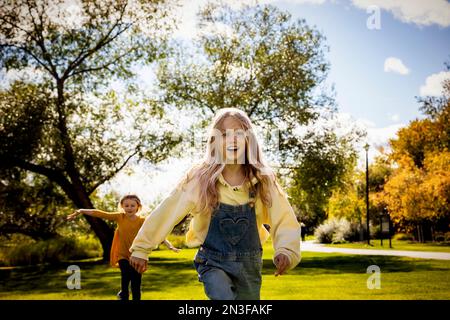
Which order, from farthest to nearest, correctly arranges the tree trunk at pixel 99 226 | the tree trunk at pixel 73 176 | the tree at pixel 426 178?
1. the tree at pixel 426 178
2. the tree trunk at pixel 99 226
3. the tree trunk at pixel 73 176

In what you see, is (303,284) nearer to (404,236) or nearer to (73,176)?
(73,176)

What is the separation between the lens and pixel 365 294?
1025cm

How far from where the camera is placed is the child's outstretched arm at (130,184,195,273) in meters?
→ 4.00

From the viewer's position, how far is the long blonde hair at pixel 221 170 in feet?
13.4

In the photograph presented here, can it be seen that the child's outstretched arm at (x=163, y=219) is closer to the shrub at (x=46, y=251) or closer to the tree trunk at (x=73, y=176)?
the tree trunk at (x=73, y=176)

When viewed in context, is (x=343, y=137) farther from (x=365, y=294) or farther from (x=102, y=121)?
(x=365, y=294)

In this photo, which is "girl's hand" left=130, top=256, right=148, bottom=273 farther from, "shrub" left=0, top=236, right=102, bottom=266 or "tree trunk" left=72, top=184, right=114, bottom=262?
"shrub" left=0, top=236, right=102, bottom=266

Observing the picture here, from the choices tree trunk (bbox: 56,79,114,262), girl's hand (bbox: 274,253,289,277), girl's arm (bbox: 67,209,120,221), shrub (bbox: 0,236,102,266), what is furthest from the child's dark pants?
shrub (bbox: 0,236,102,266)

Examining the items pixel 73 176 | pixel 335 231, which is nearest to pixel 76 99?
pixel 73 176

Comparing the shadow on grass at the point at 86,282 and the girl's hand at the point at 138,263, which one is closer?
the girl's hand at the point at 138,263

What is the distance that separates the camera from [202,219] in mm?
4172

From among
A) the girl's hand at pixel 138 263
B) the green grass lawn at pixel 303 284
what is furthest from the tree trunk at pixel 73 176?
the girl's hand at pixel 138 263

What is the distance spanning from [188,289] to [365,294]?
13.7ft
